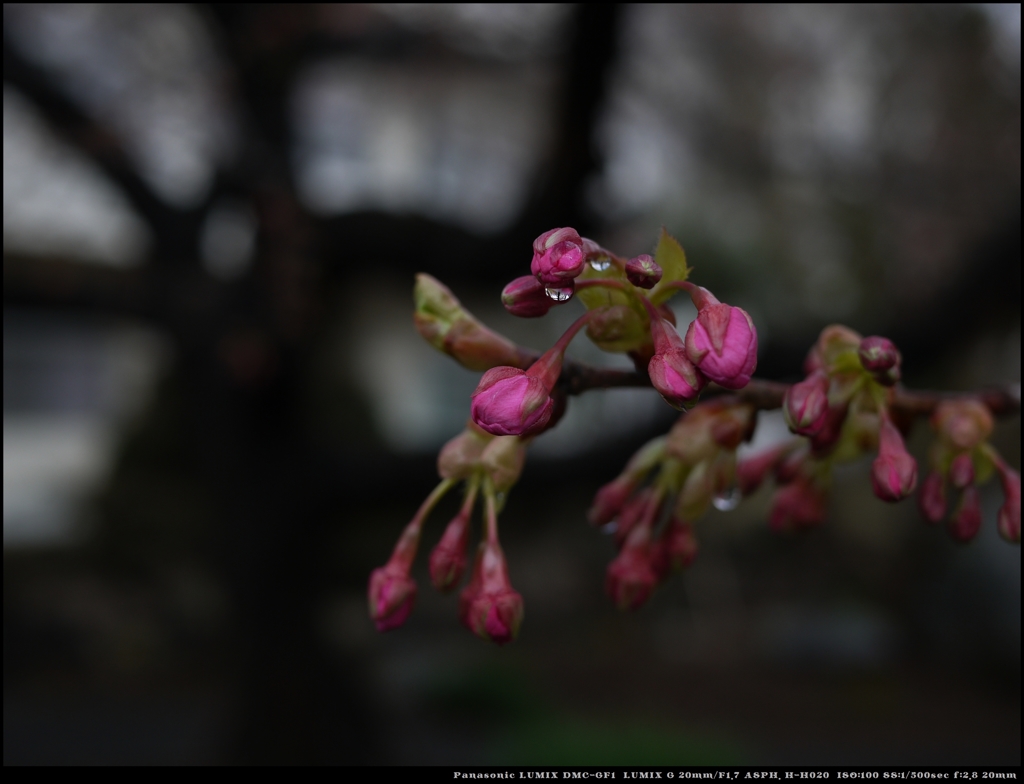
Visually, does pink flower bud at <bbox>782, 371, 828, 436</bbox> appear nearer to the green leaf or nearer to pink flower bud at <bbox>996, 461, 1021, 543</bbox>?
the green leaf

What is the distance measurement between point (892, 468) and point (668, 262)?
1.11 feet

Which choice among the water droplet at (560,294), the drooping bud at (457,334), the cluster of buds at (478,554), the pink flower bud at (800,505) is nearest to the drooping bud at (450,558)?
the cluster of buds at (478,554)

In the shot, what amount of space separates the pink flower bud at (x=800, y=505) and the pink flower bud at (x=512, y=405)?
1.65 ft

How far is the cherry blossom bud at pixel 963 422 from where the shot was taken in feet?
3.01

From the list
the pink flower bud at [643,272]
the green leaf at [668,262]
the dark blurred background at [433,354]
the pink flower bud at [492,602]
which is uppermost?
the dark blurred background at [433,354]

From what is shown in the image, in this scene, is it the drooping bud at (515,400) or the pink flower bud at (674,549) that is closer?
the drooping bud at (515,400)

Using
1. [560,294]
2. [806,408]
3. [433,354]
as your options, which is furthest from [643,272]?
[433,354]

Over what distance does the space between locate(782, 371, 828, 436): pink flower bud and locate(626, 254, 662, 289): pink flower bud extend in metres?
0.21

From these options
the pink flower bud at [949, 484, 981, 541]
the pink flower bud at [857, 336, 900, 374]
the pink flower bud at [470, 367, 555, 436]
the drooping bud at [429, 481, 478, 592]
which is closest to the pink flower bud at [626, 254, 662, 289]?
the pink flower bud at [470, 367, 555, 436]

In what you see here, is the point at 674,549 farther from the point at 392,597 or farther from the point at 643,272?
the point at 643,272

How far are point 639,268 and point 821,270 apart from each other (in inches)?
427

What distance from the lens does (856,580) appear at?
10.2 m

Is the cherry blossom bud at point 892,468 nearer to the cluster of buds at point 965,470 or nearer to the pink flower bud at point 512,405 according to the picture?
the cluster of buds at point 965,470

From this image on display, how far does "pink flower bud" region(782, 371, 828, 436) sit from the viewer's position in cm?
79
